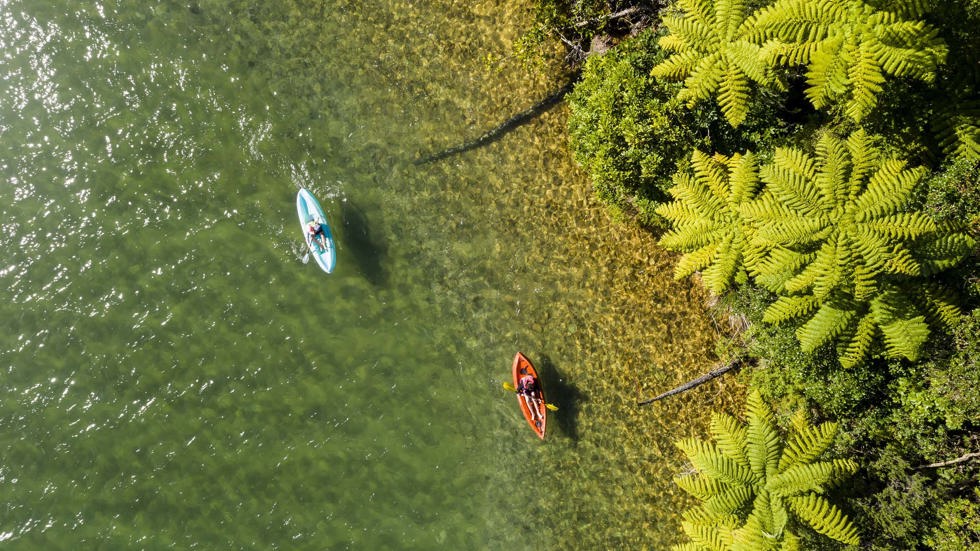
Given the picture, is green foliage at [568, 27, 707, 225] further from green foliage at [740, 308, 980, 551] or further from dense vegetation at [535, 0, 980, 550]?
green foliage at [740, 308, 980, 551]

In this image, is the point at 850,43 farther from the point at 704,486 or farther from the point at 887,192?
the point at 704,486

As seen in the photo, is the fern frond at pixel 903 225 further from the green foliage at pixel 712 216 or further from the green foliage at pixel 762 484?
the green foliage at pixel 762 484

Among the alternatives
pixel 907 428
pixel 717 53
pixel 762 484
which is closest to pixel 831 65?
pixel 717 53

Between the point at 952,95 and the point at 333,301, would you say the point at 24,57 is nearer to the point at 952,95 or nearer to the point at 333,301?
the point at 333,301

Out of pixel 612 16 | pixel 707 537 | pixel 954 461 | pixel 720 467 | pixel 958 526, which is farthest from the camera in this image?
pixel 612 16

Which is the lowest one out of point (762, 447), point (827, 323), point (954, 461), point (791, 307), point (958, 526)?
point (958, 526)

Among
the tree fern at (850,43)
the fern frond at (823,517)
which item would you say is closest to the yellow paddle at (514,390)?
the fern frond at (823,517)

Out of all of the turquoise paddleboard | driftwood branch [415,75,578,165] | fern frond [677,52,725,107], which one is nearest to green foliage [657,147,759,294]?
fern frond [677,52,725,107]
